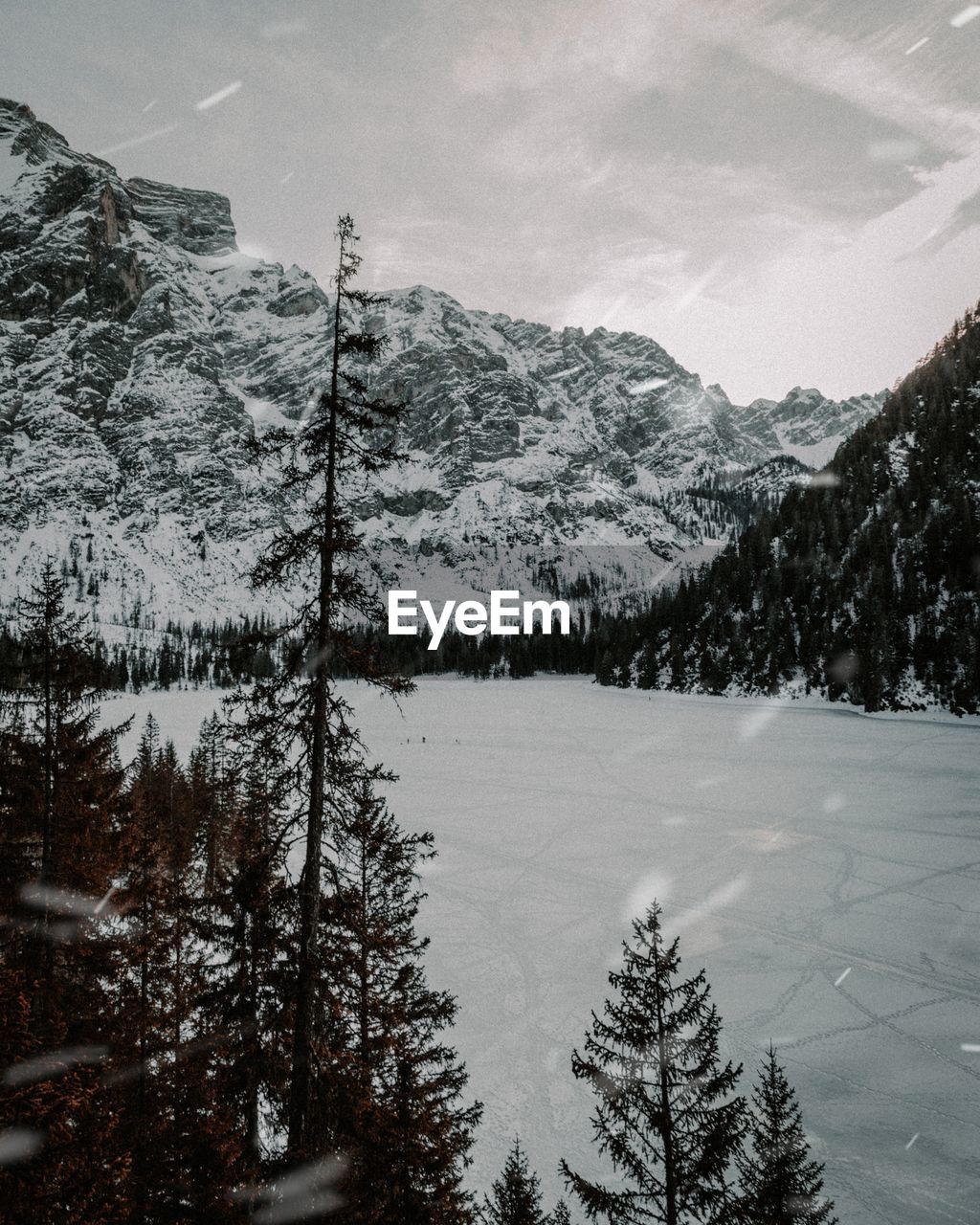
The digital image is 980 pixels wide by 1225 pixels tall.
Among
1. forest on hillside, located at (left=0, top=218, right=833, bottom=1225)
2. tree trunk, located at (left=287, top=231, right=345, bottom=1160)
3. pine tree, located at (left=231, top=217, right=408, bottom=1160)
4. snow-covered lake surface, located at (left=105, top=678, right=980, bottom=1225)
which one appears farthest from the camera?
snow-covered lake surface, located at (left=105, top=678, right=980, bottom=1225)

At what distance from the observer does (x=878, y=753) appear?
48750 millimetres

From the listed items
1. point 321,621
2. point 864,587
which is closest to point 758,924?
point 321,621

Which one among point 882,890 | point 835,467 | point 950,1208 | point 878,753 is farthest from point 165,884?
point 835,467

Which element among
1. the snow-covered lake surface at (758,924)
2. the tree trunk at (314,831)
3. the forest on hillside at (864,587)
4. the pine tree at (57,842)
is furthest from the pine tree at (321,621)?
the forest on hillside at (864,587)

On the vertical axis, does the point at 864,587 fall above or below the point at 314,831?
above

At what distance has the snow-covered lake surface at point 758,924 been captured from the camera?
13219 mm

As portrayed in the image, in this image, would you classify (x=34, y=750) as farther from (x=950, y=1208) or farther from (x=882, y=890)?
(x=882, y=890)

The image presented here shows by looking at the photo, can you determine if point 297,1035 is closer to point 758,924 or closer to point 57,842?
point 57,842

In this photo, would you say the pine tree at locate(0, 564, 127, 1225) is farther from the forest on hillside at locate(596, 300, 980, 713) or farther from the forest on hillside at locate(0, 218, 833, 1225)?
the forest on hillside at locate(596, 300, 980, 713)

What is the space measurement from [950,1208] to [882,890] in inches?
538

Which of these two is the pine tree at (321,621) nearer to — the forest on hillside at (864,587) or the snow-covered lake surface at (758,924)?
the snow-covered lake surface at (758,924)

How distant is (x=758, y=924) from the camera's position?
2122 centimetres

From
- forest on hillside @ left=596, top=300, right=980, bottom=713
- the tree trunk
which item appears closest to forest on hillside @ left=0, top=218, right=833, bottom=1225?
the tree trunk

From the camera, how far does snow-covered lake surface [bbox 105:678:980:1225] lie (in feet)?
43.4
